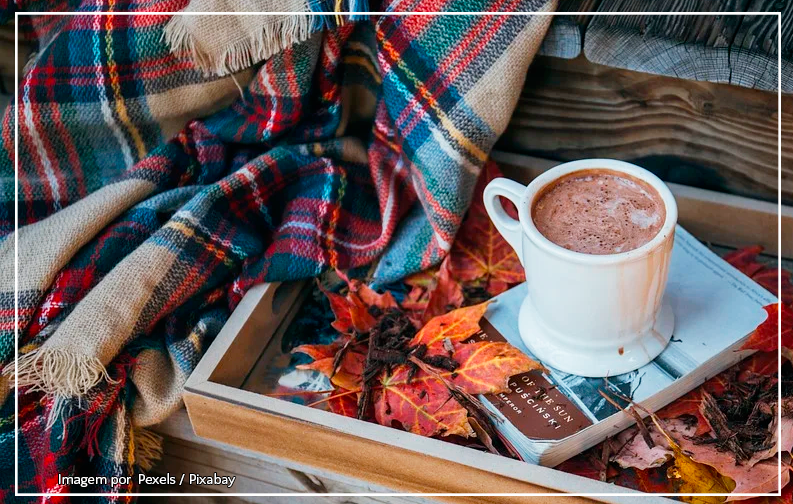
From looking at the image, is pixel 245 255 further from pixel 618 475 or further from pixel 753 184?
pixel 753 184

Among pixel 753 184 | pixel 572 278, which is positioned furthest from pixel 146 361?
pixel 753 184

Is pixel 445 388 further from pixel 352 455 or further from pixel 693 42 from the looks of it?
pixel 693 42

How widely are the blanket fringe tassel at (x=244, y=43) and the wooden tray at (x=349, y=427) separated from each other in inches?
10.5

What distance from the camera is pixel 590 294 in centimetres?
72

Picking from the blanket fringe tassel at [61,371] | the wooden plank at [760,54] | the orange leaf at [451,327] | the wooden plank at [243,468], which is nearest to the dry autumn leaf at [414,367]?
the orange leaf at [451,327]

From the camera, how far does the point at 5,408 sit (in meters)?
0.84

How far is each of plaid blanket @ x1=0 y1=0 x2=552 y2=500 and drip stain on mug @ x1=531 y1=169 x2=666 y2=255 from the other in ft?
0.54

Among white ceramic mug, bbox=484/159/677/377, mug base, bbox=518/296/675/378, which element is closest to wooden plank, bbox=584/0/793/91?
white ceramic mug, bbox=484/159/677/377

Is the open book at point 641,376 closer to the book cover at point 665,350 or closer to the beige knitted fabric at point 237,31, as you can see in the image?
the book cover at point 665,350

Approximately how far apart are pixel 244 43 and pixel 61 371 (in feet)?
1.35

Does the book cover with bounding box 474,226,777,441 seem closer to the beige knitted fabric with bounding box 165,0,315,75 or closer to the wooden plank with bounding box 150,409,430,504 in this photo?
the wooden plank with bounding box 150,409,430,504

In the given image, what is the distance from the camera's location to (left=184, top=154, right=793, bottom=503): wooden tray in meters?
0.72

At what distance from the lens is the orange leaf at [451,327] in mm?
843

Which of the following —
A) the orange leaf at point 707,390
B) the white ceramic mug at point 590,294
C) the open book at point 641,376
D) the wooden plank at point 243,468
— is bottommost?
the wooden plank at point 243,468
